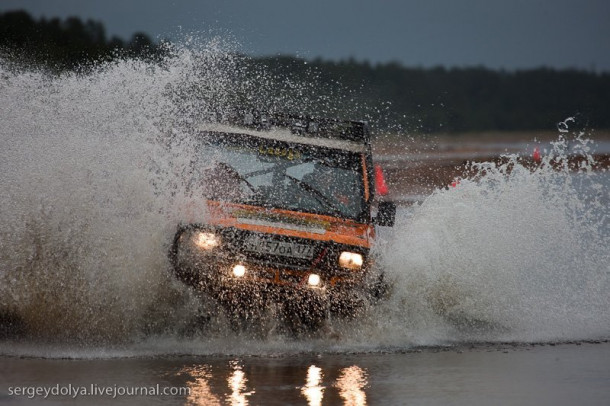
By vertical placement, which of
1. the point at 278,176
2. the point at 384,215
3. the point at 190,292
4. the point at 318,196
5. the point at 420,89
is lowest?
the point at 190,292

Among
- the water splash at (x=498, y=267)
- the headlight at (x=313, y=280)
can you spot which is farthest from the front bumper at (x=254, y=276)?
the water splash at (x=498, y=267)

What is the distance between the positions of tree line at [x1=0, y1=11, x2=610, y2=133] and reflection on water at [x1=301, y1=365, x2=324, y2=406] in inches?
604

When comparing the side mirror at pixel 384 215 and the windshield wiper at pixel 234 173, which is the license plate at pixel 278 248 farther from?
the side mirror at pixel 384 215

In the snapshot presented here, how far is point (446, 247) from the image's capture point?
428 inches

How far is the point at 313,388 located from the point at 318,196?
295 centimetres

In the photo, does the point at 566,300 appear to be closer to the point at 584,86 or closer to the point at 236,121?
the point at 236,121

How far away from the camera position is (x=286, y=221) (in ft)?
29.6

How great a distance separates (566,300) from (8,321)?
17.5 feet

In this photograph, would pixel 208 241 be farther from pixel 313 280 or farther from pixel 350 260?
pixel 350 260

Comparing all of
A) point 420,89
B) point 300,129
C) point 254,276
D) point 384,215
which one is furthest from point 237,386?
point 420,89

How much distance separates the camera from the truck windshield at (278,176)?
9469 mm

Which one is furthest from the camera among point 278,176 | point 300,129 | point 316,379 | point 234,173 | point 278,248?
point 300,129

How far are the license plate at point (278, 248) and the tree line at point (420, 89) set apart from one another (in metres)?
14.1

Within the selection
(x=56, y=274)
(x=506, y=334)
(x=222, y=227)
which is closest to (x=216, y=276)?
(x=222, y=227)
